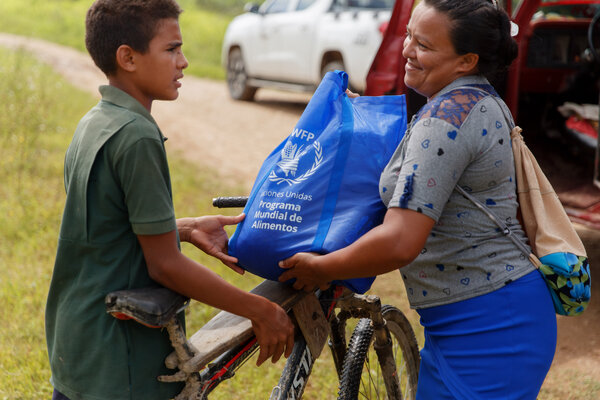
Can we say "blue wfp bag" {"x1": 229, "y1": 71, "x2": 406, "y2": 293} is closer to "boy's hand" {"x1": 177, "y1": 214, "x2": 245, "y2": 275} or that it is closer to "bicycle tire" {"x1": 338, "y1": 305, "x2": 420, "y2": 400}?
"boy's hand" {"x1": 177, "y1": 214, "x2": 245, "y2": 275}

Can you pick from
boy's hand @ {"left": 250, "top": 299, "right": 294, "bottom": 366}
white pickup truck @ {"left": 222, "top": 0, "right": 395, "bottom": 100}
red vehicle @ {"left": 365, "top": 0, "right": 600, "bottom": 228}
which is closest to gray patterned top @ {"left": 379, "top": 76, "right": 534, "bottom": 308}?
boy's hand @ {"left": 250, "top": 299, "right": 294, "bottom": 366}

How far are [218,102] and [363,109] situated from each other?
32.7ft

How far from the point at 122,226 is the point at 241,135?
26.2 ft

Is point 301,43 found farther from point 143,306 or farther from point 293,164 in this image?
point 143,306

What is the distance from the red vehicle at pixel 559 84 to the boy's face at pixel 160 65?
358 centimetres

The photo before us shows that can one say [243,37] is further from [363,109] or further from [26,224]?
[363,109]

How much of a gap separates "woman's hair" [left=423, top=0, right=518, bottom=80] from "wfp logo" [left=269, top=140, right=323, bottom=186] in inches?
18.4

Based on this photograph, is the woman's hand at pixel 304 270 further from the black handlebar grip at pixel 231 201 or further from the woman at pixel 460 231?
the black handlebar grip at pixel 231 201

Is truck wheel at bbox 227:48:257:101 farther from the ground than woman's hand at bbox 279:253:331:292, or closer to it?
closer to it

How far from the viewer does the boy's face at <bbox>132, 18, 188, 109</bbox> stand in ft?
5.49

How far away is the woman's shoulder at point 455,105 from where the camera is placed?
1.69m

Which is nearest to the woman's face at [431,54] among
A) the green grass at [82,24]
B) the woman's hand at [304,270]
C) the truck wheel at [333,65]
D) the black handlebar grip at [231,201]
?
the woman's hand at [304,270]

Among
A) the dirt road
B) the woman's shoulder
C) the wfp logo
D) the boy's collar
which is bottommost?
the dirt road

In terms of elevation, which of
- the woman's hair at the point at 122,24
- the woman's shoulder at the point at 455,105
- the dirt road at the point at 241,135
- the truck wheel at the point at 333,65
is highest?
the woman's hair at the point at 122,24
